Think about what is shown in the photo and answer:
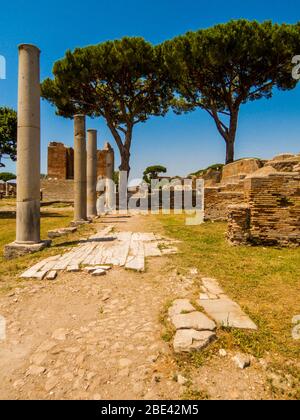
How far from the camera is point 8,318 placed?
3.53m

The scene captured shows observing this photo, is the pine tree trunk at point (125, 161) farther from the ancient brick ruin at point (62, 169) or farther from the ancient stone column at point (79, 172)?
the ancient stone column at point (79, 172)

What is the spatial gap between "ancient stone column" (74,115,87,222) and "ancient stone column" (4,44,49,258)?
525 cm

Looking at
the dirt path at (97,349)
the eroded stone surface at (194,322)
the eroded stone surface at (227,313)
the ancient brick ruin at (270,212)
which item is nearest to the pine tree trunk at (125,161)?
the ancient brick ruin at (270,212)

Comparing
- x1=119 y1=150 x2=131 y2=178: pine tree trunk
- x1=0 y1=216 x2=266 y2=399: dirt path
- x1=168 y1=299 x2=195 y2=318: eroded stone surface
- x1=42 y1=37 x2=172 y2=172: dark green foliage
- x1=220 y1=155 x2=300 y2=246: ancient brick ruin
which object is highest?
x1=42 y1=37 x2=172 y2=172: dark green foliage

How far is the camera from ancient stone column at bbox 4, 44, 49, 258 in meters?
7.10

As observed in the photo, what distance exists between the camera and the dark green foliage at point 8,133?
68.1ft

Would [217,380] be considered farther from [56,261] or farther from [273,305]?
[56,261]

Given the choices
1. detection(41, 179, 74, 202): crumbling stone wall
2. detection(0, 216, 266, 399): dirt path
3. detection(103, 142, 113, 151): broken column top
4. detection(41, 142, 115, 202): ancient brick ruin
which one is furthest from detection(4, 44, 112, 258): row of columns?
detection(103, 142, 113, 151): broken column top

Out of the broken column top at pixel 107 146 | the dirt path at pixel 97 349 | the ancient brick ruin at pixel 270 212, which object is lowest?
the dirt path at pixel 97 349

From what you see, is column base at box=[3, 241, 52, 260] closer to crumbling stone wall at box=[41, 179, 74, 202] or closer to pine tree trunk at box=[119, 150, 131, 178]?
pine tree trunk at box=[119, 150, 131, 178]

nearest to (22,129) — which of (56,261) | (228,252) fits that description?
(56,261)

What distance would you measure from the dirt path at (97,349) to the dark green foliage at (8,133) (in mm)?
19251
